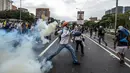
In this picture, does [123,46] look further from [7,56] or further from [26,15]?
[26,15]

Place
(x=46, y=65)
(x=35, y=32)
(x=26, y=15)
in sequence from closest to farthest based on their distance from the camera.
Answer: (x=46, y=65)
(x=35, y=32)
(x=26, y=15)

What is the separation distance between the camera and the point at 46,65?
1029 centimetres

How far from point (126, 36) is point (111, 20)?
274ft

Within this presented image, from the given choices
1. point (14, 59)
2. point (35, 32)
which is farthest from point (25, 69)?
point (35, 32)

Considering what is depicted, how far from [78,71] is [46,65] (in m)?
1.23

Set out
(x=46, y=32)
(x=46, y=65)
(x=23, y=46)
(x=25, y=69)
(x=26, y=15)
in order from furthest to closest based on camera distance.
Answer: (x=26, y=15) < (x=46, y=32) < (x=23, y=46) < (x=46, y=65) < (x=25, y=69)

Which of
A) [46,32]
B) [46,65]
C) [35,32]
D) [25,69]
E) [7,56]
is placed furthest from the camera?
[35,32]

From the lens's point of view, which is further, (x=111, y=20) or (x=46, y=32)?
(x=111, y=20)

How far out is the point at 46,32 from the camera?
14.6m

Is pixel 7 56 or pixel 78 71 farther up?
pixel 7 56

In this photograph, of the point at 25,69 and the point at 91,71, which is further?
the point at 91,71

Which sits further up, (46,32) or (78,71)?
(46,32)

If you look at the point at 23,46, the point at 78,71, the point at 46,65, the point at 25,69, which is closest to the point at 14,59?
the point at 25,69

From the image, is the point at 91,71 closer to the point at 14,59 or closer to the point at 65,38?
the point at 65,38
